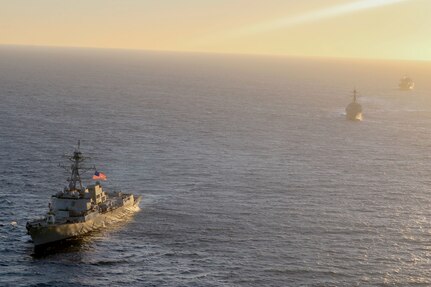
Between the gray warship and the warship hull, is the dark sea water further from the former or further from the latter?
the gray warship

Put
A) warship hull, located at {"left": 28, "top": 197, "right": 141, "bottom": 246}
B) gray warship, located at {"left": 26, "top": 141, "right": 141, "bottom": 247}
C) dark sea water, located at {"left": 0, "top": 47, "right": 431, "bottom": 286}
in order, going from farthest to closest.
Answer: gray warship, located at {"left": 26, "top": 141, "right": 141, "bottom": 247}, warship hull, located at {"left": 28, "top": 197, "right": 141, "bottom": 246}, dark sea water, located at {"left": 0, "top": 47, "right": 431, "bottom": 286}

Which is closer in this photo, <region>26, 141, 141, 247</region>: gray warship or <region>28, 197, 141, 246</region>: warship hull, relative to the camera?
<region>28, 197, 141, 246</region>: warship hull

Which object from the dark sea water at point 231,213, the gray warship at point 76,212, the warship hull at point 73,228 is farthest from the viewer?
the gray warship at point 76,212

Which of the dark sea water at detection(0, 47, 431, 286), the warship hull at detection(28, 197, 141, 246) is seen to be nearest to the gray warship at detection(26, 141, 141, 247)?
the warship hull at detection(28, 197, 141, 246)

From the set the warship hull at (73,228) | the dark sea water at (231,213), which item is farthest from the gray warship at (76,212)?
the dark sea water at (231,213)

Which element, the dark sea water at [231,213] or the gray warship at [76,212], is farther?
the gray warship at [76,212]

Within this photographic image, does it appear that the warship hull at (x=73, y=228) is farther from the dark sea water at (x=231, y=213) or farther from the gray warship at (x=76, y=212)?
the dark sea water at (x=231, y=213)

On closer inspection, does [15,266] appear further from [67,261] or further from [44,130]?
[44,130]

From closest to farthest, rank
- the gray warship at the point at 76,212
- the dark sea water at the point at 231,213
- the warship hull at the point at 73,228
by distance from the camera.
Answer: the dark sea water at the point at 231,213
the warship hull at the point at 73,228
the gray warship at the point at 76,212

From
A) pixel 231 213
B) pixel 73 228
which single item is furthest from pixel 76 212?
pixel 231 213
